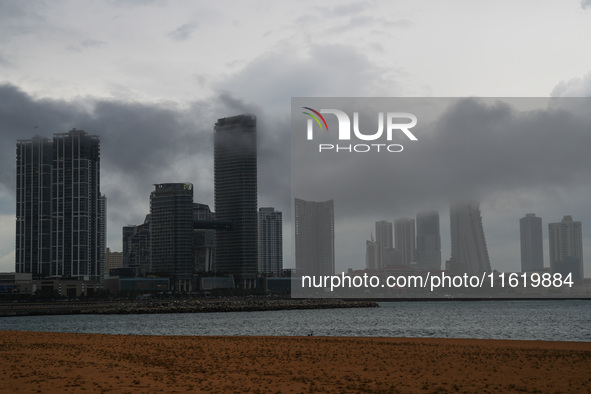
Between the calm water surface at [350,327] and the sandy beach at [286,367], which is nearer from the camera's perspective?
the sandy beach at [286,367]

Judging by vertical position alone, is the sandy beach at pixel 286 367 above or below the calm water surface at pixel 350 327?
above

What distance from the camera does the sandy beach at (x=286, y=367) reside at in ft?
88.2

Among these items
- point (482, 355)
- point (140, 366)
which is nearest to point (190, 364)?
point (140, 366)

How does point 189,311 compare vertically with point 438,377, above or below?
below

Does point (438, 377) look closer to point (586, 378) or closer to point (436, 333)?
point (586, 378)

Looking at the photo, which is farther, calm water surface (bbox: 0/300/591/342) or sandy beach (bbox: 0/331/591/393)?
calm water surface (bbox: 0/300/591/342)

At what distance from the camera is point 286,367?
3297cm

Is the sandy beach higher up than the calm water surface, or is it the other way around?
the sandy beach

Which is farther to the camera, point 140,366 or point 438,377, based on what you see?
point 140,366

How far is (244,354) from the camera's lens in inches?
1521

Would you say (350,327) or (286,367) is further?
(350,327)

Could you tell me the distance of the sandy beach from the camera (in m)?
26.9

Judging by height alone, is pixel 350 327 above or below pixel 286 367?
below

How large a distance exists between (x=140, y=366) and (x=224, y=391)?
839 cm
